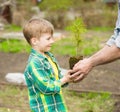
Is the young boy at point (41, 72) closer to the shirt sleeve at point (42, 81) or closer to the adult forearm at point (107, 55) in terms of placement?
the shirt sleeve at point (42, 81)

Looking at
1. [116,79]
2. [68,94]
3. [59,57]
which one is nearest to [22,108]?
[68,94]

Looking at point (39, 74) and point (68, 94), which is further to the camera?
point (68, 94)

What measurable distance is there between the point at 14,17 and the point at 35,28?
1777cm

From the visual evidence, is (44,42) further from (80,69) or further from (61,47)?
(61,47)

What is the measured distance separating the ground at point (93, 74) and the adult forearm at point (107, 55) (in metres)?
2.49

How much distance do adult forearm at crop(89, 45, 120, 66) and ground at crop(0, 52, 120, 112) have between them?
2.49 m

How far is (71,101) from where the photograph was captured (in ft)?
23.5

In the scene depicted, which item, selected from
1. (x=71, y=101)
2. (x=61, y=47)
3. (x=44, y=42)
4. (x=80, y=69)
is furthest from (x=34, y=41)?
(x=61, y=47)

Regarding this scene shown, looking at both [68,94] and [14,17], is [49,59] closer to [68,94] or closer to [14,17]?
[68,94]

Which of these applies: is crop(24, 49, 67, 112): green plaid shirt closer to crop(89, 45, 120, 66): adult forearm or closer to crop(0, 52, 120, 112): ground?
crop(89, 45, 120, 66): adult forearm

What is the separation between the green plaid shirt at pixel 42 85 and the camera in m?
3.63

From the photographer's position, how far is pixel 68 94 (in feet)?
24.7

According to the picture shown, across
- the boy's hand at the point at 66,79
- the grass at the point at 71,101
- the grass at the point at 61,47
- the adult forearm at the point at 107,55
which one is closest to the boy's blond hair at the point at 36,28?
the boy's hand at the point at 66,79

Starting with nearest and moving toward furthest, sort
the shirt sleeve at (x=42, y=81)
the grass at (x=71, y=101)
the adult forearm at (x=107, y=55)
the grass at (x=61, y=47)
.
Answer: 1. the shirt sleeve at (x=42, y=81)
2. the adult forearm at (x=107, y=55)
3. the grass at (x=71, y=101)
4. the grass at (x=61, y=47)
